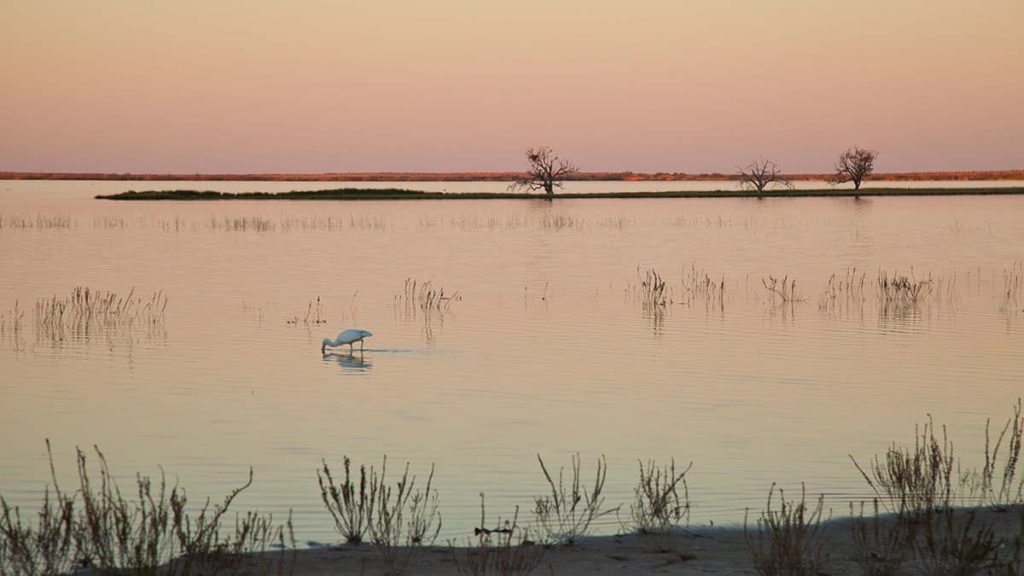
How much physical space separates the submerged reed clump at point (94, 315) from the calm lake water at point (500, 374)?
423 mm

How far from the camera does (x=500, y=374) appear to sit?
1955cm

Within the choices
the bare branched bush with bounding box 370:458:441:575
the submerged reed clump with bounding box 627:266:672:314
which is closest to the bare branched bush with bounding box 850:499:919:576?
the bare branched bush with bounding box 370:458:441:575

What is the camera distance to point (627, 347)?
22578mm

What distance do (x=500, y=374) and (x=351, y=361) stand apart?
2.96 metres

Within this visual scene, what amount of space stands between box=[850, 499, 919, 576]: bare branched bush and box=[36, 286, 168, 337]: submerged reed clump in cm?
1824

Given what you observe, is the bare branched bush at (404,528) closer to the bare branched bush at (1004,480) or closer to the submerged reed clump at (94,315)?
the bare branched bush at (1004,480)

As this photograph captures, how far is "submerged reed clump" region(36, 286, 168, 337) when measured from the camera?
82.0 ft

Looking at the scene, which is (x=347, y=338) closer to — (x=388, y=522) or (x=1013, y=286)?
(x=388, y=522)

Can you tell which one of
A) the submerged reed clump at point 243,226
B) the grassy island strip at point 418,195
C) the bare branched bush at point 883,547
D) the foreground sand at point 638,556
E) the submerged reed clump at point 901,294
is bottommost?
the foreground sand at point 638,556

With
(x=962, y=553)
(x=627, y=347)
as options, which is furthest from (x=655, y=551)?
(x=627, y=347)

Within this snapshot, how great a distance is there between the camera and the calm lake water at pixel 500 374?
43.3 ft

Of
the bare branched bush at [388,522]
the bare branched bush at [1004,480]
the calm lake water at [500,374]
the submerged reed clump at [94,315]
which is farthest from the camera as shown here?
the submerged reed clump at [94,315]

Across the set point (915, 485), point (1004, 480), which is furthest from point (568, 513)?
point (1004, 480)

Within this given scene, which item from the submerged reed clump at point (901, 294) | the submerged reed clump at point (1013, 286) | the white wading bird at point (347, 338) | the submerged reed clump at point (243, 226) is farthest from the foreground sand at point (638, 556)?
the submerged reed clump at point (243, 226)
